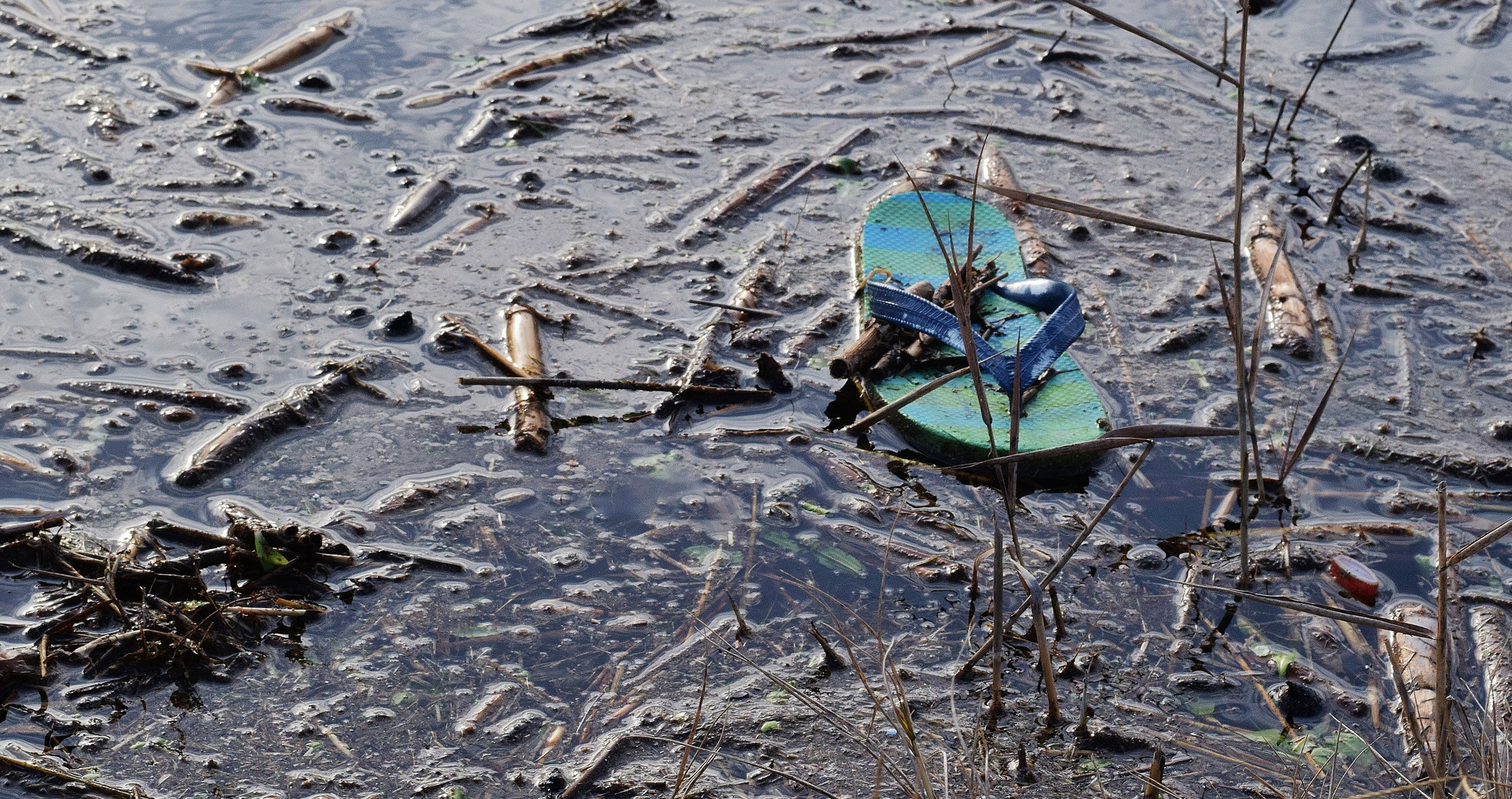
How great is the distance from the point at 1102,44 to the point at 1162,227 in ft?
11.3

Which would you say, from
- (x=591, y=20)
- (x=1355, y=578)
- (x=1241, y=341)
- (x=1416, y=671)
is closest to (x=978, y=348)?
(x=1355, y=578)

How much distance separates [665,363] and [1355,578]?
1681 millimetres

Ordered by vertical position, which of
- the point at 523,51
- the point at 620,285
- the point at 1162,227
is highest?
the point at 1162,227

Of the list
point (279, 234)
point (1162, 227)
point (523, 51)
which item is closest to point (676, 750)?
point (1162, 227)

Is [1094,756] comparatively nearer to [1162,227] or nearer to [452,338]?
[1162,227]

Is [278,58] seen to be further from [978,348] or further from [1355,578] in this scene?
[1355,578]

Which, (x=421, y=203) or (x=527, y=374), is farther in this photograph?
(x=421, y=203)

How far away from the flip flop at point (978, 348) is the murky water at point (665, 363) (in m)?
0.11

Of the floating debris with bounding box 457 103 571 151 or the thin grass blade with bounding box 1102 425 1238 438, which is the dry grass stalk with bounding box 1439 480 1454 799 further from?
the floating debris with bounding box 457 103 571 151

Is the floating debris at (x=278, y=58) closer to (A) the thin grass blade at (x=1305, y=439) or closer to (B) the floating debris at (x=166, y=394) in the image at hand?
(B) the floating debris at (x=166, y=394)

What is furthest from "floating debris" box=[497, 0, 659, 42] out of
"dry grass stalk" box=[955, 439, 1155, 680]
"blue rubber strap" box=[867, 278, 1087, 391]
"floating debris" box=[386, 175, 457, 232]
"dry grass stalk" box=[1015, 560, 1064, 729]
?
"dry grass stalk" box=[1015, 560, 1064, 729]

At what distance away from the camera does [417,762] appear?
2.02 m

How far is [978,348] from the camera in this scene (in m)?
3.26

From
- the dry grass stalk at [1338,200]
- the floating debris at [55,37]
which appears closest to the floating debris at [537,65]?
the floating debris at [55,37]
